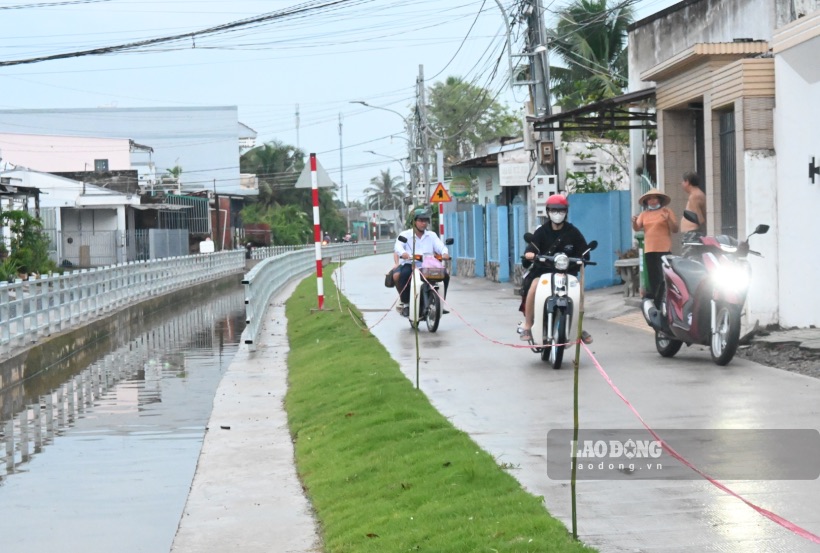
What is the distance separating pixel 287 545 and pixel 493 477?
1.27 m

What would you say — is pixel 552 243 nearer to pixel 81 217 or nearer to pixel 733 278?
pixel 733 278

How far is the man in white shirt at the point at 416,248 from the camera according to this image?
1762 cm

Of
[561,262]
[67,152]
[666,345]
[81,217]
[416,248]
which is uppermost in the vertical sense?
[67,152]

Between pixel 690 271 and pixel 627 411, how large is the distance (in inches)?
132

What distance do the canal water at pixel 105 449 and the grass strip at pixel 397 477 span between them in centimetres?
105

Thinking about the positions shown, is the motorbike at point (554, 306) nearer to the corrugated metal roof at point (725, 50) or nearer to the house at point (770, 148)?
the house at point (770, 148)

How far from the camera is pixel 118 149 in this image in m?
75.1

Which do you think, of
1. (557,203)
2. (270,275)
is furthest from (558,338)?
(270,275)

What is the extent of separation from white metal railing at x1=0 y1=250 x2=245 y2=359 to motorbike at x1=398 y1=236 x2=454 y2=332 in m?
5.67

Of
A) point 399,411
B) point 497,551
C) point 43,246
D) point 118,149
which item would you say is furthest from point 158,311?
point 118,149

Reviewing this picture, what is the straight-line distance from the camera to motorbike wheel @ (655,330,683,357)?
43.0ft

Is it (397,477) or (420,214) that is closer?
(397,477)

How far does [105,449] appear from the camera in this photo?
1073 cm

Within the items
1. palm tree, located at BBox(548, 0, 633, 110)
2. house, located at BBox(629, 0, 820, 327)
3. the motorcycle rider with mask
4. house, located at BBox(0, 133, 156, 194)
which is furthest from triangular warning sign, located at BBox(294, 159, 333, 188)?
house, located at BBox(0, 133, 156, 194)
